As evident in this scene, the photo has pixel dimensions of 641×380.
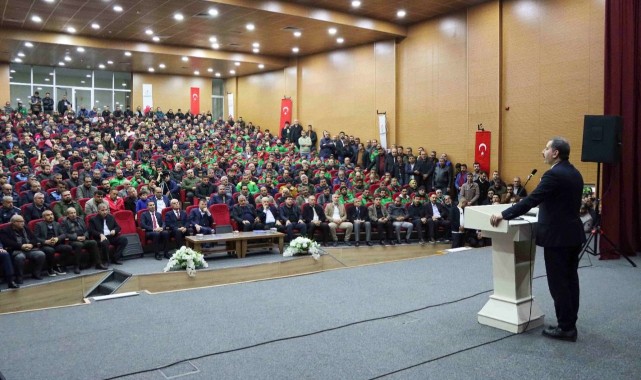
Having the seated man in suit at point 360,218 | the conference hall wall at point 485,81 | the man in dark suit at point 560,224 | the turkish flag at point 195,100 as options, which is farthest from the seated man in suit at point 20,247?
the turkish flag at point 195,100

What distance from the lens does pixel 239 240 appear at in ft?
25.8

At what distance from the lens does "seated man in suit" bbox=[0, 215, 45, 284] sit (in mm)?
6074

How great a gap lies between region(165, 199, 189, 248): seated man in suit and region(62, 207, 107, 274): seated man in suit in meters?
1.24

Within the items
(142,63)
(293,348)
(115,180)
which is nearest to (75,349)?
(293,348)

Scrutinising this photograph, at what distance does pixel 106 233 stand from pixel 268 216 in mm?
2738

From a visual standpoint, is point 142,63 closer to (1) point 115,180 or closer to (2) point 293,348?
(1) point 115,180

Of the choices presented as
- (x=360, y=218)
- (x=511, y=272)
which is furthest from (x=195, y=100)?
(x=511, y=272)

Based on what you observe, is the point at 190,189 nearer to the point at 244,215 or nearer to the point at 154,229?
the point at 244,215

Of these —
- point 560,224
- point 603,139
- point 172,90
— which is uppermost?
point 172,90

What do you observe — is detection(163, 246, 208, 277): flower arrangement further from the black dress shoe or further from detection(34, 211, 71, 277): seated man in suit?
the black dress shoe

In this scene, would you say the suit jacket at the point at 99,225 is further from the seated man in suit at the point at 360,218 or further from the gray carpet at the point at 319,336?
the seated man in suit at the point at 360,218

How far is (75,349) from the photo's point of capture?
341cm

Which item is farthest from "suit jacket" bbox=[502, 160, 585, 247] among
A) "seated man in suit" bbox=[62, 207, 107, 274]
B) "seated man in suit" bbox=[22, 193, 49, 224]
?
"seated man in suit" bbox=[22, 193, 49, 224]

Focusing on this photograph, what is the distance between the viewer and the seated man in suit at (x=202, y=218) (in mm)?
8289
